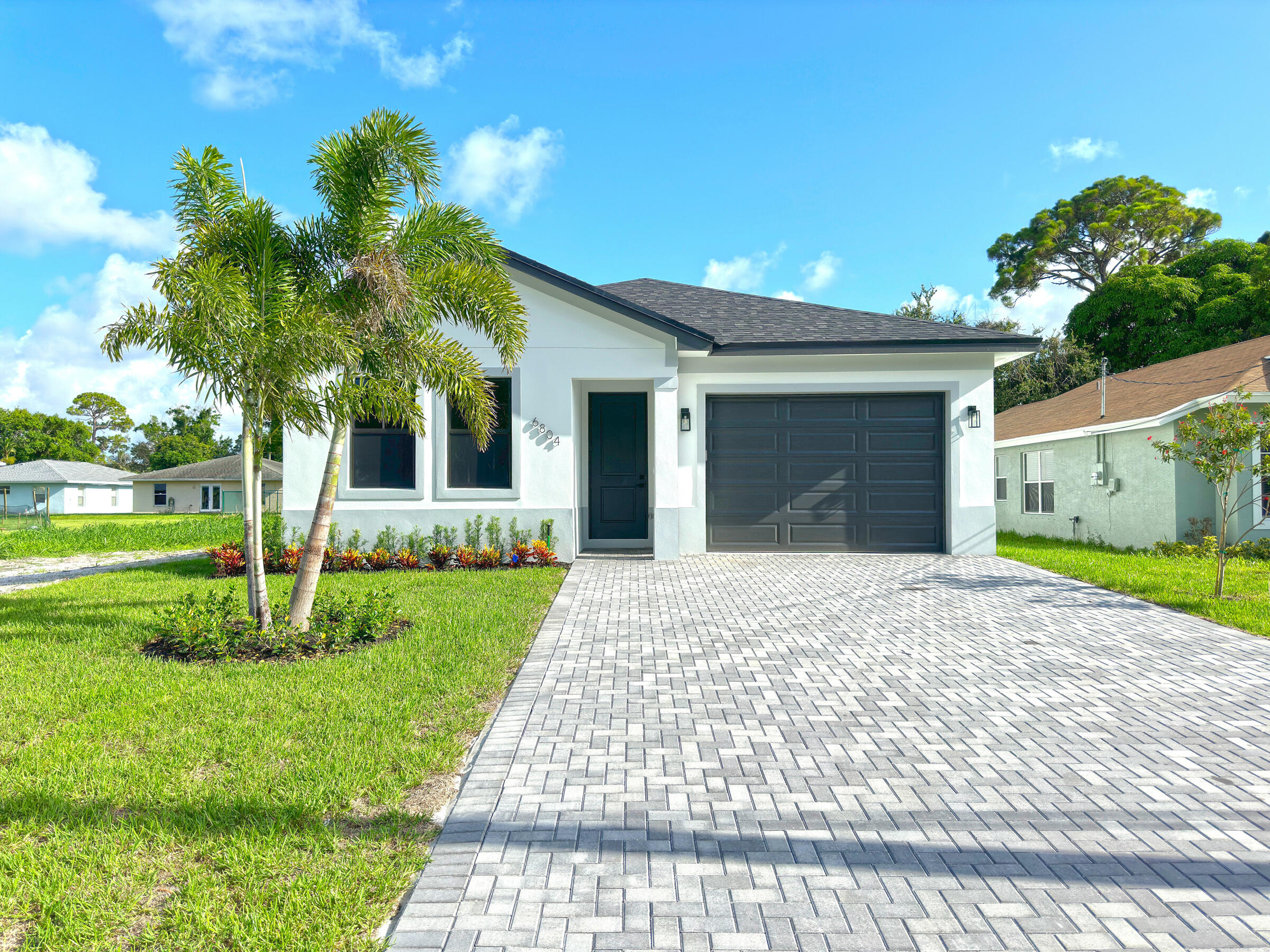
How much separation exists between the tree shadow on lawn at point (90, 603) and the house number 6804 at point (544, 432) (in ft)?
15.5

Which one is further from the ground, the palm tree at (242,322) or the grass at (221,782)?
the palm tree at (242,322)

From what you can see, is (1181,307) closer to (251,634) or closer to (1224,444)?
(1224,444)

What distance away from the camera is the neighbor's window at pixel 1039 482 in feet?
54.9

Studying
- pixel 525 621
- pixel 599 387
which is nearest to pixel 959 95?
pixel 599 387

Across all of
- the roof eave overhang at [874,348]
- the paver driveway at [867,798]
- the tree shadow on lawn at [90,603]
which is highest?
the roof eave overhang at [874,348]

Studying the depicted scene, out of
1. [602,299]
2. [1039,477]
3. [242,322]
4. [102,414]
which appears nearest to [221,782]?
[242,322]

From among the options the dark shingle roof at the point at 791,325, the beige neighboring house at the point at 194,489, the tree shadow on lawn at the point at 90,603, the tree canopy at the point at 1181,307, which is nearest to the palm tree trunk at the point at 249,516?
the tree shadow on lawn at the point at 90,603

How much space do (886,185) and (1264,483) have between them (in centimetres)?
1077

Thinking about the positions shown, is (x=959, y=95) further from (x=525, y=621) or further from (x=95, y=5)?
(x=95, y=5)

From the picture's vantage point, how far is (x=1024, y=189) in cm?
3059

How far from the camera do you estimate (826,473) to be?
12180mm

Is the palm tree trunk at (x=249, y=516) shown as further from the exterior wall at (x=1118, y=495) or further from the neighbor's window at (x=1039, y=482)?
the neighbor's window at (x=1039, y=482)

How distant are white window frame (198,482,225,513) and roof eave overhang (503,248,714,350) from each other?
1693 inches

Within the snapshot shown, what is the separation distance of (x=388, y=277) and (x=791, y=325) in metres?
8.61
